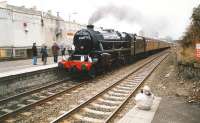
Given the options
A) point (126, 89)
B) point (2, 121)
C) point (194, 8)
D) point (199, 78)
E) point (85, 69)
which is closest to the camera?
point (2, 121)

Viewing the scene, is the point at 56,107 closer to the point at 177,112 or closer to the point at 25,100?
the point at 25,100

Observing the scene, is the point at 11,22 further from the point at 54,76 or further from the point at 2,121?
the point at 2,121

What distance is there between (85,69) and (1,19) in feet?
46.5

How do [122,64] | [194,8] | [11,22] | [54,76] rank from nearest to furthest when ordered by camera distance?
1. [54,76]
2. [122,64]
3. [194,8]
4. [11,22]

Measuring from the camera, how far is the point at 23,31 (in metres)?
28.3

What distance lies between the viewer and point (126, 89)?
41.3 ft

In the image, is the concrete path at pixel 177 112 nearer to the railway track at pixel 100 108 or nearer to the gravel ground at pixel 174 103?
the gravel ground at pixel 174 103

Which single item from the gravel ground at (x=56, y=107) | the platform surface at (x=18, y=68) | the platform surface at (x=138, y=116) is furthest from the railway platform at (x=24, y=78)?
the platform surface at (x=138, y=116)

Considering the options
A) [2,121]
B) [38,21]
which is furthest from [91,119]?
[38,21]

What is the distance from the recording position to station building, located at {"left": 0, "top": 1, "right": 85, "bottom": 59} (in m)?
25.2

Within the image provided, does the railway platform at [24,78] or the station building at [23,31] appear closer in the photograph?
the railway platform at [24,78]

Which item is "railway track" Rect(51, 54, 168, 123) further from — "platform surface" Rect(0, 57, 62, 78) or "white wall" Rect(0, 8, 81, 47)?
"white wall" Rect(0, 8, 81, 47)

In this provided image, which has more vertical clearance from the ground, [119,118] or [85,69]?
[85,69]

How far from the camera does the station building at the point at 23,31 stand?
25164mm
